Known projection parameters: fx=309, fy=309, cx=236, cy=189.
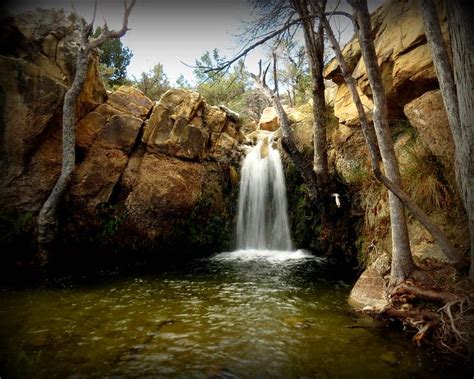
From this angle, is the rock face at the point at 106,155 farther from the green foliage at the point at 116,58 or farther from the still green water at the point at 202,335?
the green foliage at the point at 116,58

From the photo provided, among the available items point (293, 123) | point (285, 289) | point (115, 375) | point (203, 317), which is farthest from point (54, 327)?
point (293, 123)

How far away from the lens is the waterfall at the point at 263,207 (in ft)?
40.2

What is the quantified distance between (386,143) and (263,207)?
759 cm

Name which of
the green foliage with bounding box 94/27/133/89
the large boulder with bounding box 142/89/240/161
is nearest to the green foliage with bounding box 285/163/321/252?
the large boulder with bounding box 142/89/240/161

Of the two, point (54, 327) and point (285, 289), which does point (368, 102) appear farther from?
point (54, 327)

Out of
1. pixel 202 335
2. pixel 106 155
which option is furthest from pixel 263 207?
pixel 202 335

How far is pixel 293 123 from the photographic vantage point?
1270 cm

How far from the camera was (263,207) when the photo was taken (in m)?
12.6

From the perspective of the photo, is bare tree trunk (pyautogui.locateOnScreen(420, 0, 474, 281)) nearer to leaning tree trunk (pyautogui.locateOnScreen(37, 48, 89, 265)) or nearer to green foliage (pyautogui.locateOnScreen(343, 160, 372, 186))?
green foliage (pyautogui.locateOnScreen(343, 160, 372, 186))

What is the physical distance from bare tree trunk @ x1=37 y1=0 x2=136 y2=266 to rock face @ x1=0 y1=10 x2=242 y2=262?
1.38ft

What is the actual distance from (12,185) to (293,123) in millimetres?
9901

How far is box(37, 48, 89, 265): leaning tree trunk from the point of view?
8.83 meters

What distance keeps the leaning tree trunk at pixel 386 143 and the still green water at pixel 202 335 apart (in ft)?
3.72

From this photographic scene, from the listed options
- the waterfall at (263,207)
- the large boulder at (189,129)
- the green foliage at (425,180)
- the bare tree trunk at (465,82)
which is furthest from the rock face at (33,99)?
the bare tree trunk at (465,82)
